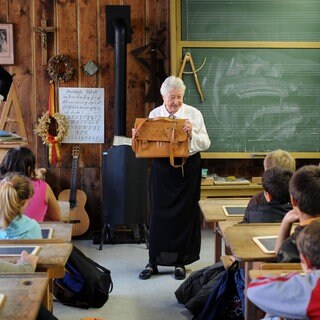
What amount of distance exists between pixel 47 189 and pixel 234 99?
2.39m

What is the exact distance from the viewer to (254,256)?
6.47 ft

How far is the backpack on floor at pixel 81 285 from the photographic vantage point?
10.3 feet

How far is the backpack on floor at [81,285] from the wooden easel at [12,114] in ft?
6.41

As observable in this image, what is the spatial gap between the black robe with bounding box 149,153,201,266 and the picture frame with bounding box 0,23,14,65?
2.01m

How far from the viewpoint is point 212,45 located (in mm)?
4672

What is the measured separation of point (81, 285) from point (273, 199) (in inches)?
53.1

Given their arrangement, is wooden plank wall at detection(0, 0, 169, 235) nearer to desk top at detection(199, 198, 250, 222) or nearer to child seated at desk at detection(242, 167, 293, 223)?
desk top at detection(199, 198, 250, 222)

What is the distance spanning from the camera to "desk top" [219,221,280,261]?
197 centimetres

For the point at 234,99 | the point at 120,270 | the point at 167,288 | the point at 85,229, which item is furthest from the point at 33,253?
the point at 234,99

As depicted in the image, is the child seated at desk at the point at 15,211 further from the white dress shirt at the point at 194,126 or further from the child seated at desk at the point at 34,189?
the white dress shirt at the point at 194,126

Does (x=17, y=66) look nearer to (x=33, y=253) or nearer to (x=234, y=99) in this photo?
(x=234, y=99)

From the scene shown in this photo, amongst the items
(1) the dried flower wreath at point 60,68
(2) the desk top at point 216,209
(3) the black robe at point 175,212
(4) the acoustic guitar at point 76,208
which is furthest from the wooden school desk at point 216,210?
(1) the dried flower wreath at point 60,68

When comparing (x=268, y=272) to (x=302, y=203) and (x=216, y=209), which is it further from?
(x=216, y=209)

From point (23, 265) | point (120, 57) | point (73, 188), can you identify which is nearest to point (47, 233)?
point (23, 265)
